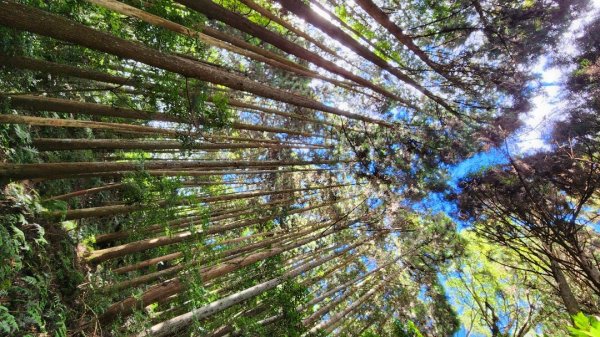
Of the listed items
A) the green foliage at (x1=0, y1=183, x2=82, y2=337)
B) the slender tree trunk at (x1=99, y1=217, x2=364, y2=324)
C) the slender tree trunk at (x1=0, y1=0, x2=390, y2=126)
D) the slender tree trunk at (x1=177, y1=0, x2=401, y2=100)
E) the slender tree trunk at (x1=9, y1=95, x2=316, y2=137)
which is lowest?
the slender tree trunk at (x1=99, y1=217, x2=364, y2=324)

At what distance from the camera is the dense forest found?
241 centimetres

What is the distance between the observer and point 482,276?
841 cm

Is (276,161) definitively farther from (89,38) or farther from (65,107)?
(89,38)

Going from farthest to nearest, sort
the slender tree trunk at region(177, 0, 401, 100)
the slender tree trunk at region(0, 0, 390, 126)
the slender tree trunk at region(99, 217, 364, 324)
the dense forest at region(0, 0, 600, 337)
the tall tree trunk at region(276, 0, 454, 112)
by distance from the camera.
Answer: the slender tree trunk at region(99, 217, 364, 324), the dense forest at region(0, 0, 600, 337), the tall tree trunk at region(276, 0, 454, 112), the slender tree trunk at region(177, 0, 401, 100), the slender tree trunk at region(0, 0, 390, 126)

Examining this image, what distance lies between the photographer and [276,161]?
502 cm

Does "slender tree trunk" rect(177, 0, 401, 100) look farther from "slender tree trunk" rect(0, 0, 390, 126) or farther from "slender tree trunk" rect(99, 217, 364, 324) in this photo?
"slender tree trunk" rect(99, 217, 364, 324)

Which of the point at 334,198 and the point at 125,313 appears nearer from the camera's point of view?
the point at 125,313

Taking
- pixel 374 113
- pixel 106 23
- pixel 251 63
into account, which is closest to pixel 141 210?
pixel 106 23

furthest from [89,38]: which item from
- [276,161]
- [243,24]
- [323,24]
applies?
[276,161]

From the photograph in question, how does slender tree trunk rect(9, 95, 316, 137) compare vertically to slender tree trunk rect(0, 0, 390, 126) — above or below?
below

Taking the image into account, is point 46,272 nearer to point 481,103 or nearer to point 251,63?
point 251,63

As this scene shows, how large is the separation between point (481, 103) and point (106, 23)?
4900 millimetres

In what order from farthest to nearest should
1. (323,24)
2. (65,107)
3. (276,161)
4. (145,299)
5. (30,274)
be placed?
(276,161)
(145,299)
(30,274)
(65,107)
(323,24)

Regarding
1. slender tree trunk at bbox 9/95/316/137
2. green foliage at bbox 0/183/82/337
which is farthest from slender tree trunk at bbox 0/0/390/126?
green foliage at bbox 0/183/82/337
